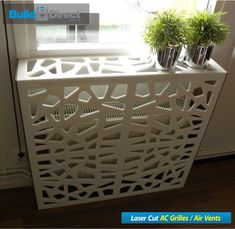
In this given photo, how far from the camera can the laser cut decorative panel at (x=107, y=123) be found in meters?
1.17

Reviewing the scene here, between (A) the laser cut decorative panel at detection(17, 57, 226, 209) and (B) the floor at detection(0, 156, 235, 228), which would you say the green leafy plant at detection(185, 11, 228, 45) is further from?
(B) the floor at detection(0, 156, 235, 228)

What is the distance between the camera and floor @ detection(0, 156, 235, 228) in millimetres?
1487

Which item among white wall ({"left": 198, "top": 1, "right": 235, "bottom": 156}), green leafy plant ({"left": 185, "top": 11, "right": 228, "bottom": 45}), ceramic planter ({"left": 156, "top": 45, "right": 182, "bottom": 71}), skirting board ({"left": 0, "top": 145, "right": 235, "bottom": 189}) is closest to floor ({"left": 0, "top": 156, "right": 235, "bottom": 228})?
skirting board ({"left": 0, "top": 145, "right": 235, "bottom": 189})

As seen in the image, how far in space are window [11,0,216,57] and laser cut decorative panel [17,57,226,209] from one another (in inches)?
2.2

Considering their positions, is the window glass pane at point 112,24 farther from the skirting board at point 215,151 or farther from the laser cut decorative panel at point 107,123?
the skirting board at point 215,151

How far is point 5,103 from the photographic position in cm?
133

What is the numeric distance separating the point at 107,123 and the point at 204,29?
0.57 metres

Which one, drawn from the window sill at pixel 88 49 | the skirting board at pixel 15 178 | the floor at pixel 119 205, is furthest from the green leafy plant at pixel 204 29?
the skirting board at pixel 15 178

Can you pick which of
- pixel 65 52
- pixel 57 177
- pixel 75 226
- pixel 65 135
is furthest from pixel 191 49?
pixel 75 226

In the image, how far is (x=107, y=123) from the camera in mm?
1294

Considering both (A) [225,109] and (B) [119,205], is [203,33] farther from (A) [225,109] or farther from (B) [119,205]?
(B) [119,205]

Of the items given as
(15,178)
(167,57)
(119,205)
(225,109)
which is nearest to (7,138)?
(15,178)

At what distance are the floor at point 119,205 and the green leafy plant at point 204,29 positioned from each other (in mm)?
892

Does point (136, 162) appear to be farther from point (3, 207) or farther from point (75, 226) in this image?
point (3, 207)
